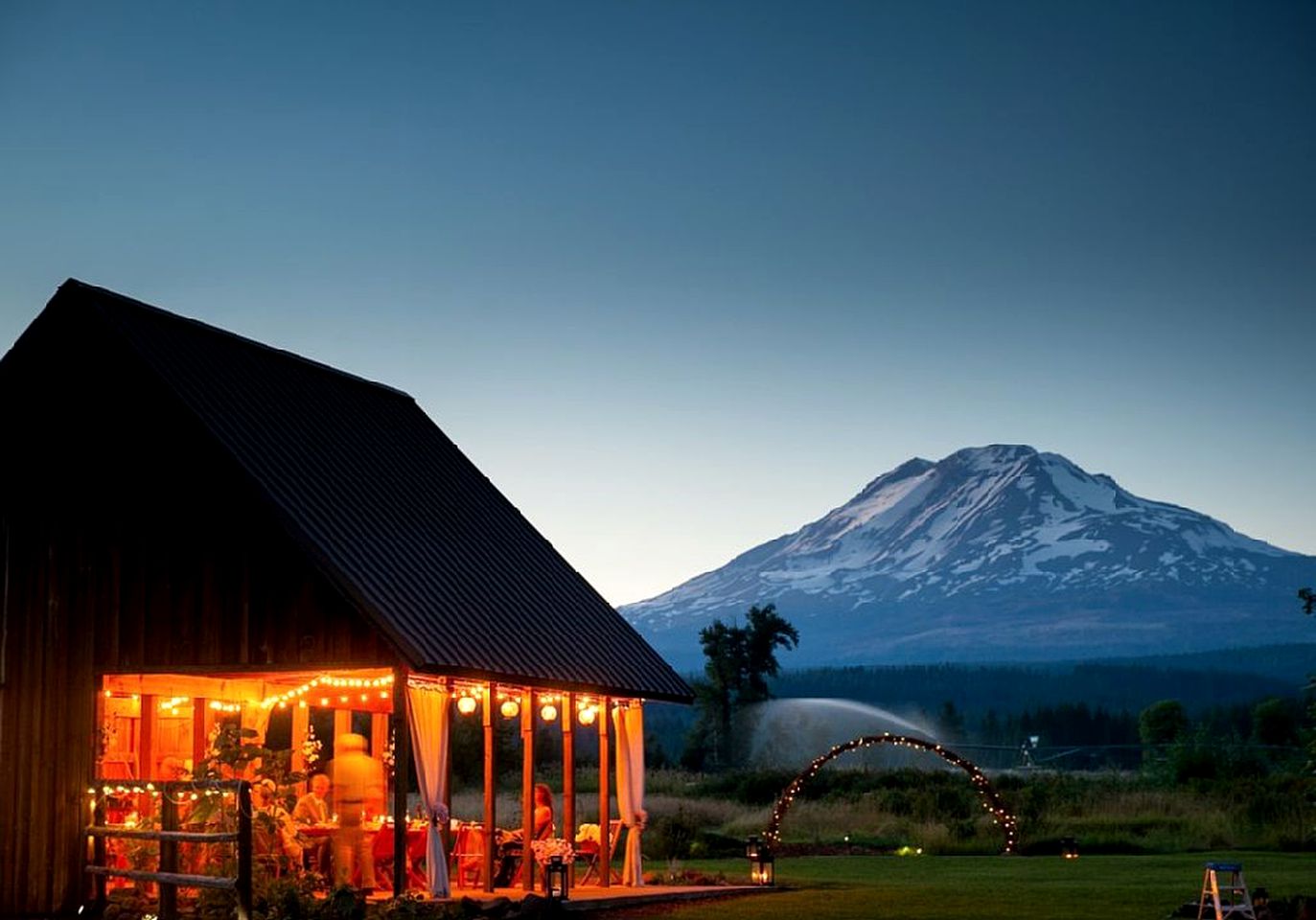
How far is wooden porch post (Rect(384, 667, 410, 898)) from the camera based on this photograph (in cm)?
2102

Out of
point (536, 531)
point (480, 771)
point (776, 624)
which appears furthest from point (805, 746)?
point (536, 531)

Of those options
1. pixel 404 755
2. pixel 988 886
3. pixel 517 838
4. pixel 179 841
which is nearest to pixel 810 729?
pixel 988 886

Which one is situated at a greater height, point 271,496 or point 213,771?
point 271,496

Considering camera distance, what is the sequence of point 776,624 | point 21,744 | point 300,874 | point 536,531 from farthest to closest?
1. point 776,624
2. point 536,531
3. point 21,744
4. point 300,874

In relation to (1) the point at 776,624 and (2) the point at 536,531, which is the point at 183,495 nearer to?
(2) the point at 536,531

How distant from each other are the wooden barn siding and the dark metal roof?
0.60m

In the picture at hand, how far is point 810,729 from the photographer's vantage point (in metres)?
94.0

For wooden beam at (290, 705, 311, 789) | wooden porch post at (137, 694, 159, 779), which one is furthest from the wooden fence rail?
wooden beam at (290, 705, 311, 789)

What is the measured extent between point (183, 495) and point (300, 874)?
14.7 feet

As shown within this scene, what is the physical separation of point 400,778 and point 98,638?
3945mm

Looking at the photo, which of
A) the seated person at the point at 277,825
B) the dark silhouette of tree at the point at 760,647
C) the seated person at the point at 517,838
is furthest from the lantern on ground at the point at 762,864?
the dark silhouette of tree at the point at 760,647

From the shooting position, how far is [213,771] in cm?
2108

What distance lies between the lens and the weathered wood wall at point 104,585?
→ 21.8 meters

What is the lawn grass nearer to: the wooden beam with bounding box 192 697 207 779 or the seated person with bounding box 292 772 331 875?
the seated person with bounding box 292 772 331 875
